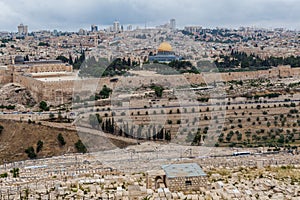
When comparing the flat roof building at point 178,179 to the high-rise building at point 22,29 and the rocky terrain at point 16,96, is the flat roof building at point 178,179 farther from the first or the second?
the high-rise building at point 22,29

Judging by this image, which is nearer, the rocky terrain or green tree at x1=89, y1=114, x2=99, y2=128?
green tree at x1=89, y1=114, x2=99, y2=128

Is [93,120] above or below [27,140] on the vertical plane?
above

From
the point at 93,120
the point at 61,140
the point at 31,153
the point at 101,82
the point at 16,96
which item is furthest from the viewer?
the point at 101,82

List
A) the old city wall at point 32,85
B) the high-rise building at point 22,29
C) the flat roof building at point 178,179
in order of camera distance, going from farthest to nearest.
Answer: the high-rise building at point 22,29
the old city wall at point 32,85
the flat roof building at point 178,179

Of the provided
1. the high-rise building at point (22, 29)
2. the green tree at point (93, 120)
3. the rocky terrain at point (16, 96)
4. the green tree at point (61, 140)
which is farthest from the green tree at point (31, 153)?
the high-rise building at point (22, 29)

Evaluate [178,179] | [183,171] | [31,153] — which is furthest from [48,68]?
[178,179]

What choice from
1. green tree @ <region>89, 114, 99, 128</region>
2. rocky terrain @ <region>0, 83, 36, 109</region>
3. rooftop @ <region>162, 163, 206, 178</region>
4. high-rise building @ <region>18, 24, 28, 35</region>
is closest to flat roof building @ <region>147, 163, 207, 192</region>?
rooftop @ <region>162, 163, 206, 178</region>

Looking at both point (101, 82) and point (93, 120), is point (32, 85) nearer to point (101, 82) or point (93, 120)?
point (101, 82)

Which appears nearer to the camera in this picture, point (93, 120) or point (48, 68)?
point (93, 120)

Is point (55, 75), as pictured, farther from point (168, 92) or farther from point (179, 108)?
point (179, 108)

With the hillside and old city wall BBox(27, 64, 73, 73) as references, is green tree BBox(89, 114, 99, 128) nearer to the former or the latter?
the hillside

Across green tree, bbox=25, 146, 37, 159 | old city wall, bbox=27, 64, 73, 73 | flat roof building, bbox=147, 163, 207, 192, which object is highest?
old city wall, bbox=27, 64, 73, 73

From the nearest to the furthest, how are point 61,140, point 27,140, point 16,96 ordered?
point 61,140 < point 27,140 < point 16,96
